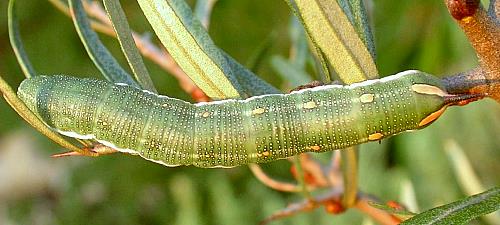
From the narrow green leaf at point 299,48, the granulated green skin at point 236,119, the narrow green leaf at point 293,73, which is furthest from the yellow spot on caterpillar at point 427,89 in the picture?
the narrow green leaf at point 299,48

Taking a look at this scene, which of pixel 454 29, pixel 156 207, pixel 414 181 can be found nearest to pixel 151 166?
pixel 156 207

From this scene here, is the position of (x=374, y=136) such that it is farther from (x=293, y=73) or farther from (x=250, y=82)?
(x=293, y=73)

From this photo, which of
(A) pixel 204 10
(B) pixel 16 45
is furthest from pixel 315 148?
(A) pixel 204 10

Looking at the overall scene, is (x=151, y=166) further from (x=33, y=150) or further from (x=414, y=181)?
(x=33, y=150)

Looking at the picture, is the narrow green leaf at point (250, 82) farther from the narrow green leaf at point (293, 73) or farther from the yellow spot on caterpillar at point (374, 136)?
the narrow green leaf at point (293, 73)

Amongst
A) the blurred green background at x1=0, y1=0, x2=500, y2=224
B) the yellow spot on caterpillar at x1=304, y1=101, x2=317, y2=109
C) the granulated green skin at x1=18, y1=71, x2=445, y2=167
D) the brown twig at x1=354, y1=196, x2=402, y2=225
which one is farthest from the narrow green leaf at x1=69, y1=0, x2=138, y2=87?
the blurred green background at x1=0, y1=0, x2=500, y2=224

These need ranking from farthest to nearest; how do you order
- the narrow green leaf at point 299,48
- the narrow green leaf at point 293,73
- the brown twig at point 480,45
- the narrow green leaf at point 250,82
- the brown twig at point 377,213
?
the narrow green leaf at point 299,48 < the narrow green leaf at point 293,73 < the brown twig at point 377,213 < the narrow green leaf at point 250,82 < the brown twig at point 480,45

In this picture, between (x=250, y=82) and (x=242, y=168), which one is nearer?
(x=250, y=82)

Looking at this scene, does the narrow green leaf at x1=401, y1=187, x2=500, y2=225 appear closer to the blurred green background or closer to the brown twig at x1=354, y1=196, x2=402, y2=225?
the brown twig at x1=354, y1=196, x2=402, y2=225
